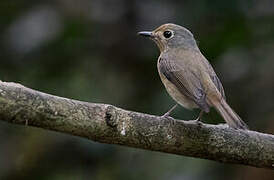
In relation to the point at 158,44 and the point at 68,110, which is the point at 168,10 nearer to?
the point at 158,44

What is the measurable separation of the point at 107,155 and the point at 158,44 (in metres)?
0.97

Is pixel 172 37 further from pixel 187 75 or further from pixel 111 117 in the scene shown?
pixel 111 117

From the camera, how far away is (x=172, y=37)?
16.6ft

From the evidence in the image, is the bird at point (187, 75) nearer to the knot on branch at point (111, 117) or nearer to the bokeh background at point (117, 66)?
the bokeh background at point (117, 66)

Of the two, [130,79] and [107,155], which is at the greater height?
[130,79]

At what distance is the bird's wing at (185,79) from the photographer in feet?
13.3

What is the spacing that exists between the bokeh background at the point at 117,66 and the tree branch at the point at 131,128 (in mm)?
1383

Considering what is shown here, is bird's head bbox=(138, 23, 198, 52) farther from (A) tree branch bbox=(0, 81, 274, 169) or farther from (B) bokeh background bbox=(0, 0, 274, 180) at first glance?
(A) tree branch bbox=(0, 81, 274, 169)

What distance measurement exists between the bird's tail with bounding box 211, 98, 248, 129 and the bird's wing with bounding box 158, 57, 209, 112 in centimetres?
10

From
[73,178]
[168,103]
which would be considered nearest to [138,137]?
[168,103]

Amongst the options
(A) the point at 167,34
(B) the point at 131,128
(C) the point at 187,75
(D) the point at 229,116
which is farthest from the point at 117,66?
(B) the point at 131,128

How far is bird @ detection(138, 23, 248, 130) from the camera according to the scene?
13.3 ft

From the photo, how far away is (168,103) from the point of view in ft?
17.0

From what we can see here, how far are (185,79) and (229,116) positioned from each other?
52 cm
